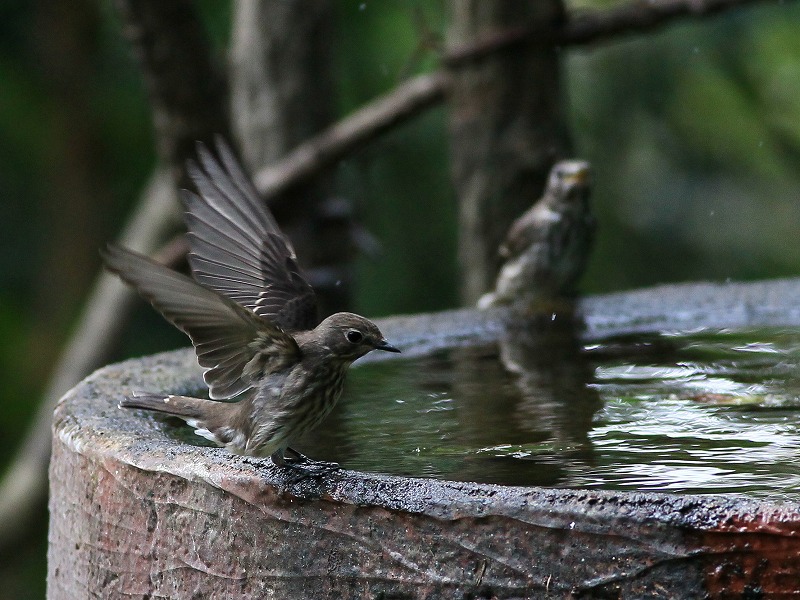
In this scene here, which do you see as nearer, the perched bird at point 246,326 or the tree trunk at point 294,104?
the perched bird at point 246,326

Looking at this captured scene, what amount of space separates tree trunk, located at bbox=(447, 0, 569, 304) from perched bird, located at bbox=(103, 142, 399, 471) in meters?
2.88

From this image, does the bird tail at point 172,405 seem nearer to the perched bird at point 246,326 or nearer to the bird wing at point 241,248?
the perched bird at point 246,326

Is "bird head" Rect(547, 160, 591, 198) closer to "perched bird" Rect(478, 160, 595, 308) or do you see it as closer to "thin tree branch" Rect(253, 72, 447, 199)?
"perched bird" Rect(478, 160, 595, 308)

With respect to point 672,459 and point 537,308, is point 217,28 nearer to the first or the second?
point 537,308

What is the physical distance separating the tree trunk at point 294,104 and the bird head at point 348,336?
3754 mm

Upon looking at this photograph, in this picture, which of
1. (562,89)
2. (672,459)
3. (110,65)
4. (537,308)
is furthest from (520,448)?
(110,65)

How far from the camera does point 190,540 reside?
2303 millimetres

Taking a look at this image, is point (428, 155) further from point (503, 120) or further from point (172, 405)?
point (172, 405)

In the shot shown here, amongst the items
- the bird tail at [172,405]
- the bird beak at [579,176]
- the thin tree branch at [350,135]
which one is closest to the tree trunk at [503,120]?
the thin tree branch at [350,135]

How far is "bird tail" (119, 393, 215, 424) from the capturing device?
2.80 meters

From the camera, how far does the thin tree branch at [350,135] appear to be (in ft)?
20.7

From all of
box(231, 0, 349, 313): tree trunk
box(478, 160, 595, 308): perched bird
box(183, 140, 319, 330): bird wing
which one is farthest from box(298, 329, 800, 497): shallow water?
box(231, 0, 349, 313): tree trunk

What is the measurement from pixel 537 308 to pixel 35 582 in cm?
679

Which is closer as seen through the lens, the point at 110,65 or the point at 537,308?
the point at 537,308
